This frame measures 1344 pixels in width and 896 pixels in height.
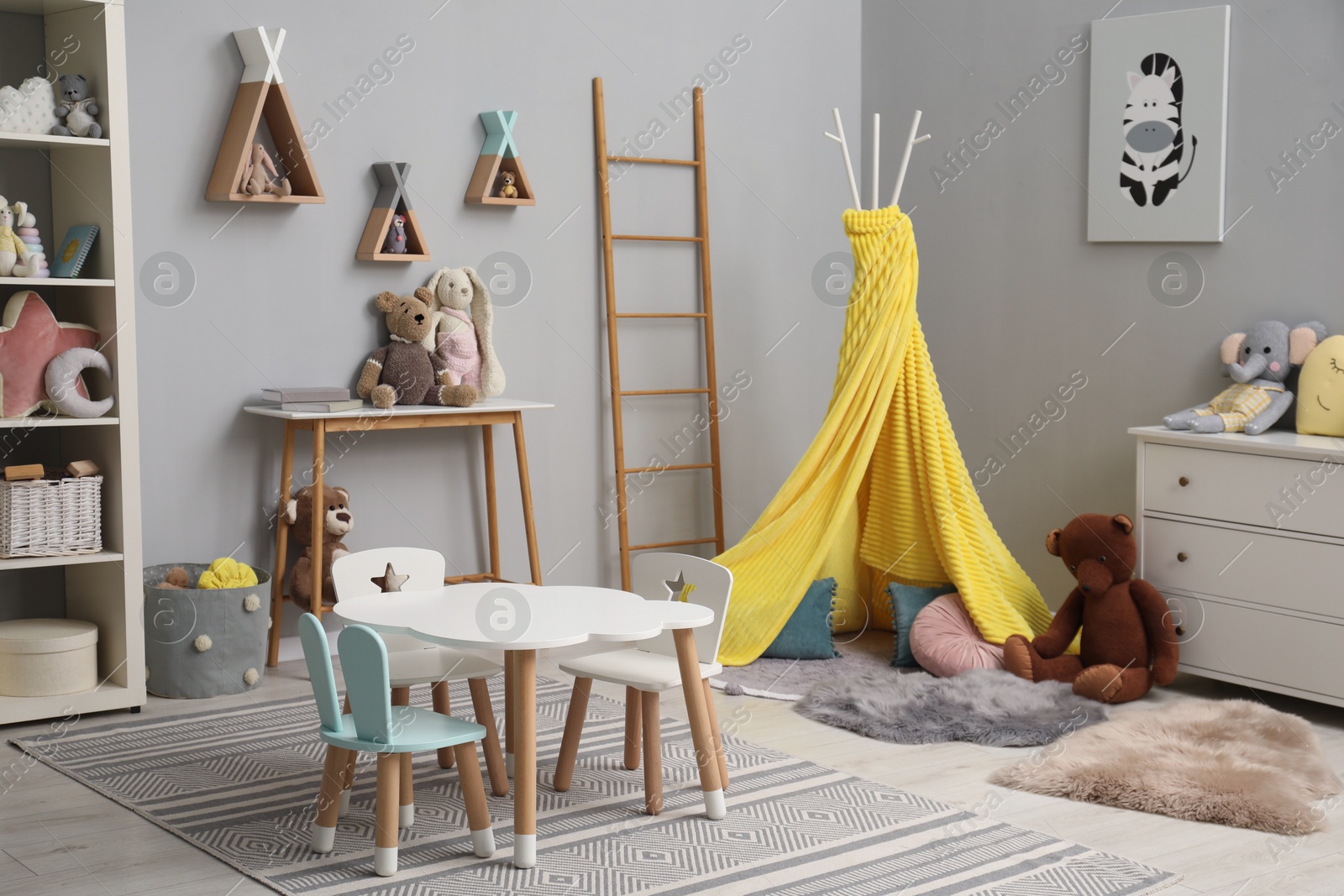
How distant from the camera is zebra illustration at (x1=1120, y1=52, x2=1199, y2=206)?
4.18m

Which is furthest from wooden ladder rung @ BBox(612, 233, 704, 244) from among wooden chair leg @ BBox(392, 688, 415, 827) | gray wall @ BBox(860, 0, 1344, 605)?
wooden chair leg @ BBox(392, 688, 415, 827)

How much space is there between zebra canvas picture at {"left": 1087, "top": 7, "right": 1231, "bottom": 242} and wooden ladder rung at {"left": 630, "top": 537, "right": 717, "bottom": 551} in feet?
5.83

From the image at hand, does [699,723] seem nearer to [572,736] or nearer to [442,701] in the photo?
[572,736]

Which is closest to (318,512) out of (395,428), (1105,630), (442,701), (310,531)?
(310,531)

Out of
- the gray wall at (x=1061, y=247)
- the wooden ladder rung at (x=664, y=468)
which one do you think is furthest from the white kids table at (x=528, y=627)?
the gray wall at (x=1061, y=247)

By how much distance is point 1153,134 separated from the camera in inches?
167

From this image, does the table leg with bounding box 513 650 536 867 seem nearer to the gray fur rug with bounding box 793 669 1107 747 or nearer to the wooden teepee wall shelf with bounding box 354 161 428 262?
the gray fur rug with bounding box 793 669 1107 747

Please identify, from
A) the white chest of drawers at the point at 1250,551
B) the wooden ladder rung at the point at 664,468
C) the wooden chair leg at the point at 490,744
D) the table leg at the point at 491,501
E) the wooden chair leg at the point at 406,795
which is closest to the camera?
the wooden chair leg at the point at 406,795

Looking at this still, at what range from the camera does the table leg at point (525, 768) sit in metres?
2.54

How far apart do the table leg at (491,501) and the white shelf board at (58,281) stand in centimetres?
133

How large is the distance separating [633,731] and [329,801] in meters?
0.78

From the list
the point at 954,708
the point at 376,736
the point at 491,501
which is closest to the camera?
the point at 376,736

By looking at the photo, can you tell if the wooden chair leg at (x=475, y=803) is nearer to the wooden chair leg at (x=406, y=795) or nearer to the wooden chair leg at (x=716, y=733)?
the wooden chair leg at (x=406, y=795)

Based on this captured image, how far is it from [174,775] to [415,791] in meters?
0.59
